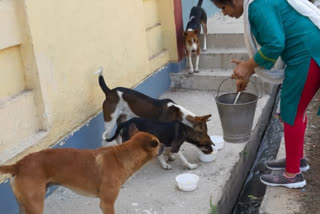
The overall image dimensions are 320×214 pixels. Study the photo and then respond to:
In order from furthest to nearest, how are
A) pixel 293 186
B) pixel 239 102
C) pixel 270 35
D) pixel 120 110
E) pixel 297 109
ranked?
pixel 120 110, pixel 239 102, pixel 293 186, pixel 297 109, pixel 270 35

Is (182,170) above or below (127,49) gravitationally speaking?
below

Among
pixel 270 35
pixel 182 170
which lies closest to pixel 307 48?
pixel 270 35

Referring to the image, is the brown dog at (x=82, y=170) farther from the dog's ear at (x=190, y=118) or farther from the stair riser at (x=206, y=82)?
the stair riser at (x=206, y=82)

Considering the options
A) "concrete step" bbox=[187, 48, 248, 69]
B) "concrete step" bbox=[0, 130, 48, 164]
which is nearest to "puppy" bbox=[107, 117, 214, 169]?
"concrete step" bbox=[0, 130, 48, 164]

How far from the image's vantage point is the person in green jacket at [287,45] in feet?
10.4

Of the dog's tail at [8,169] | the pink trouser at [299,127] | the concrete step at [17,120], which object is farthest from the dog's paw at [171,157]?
the dog's tail at [8,169]

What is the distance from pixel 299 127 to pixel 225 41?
13.4 feet

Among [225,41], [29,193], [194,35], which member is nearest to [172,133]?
[29,193]

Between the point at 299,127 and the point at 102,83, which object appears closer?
the point at 299,127

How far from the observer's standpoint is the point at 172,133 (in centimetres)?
450

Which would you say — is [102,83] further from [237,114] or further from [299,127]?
[299,127]

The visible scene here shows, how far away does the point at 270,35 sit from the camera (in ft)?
10.3

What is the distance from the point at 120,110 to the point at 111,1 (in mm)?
1397

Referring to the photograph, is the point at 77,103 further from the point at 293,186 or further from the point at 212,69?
the point at 212,69
